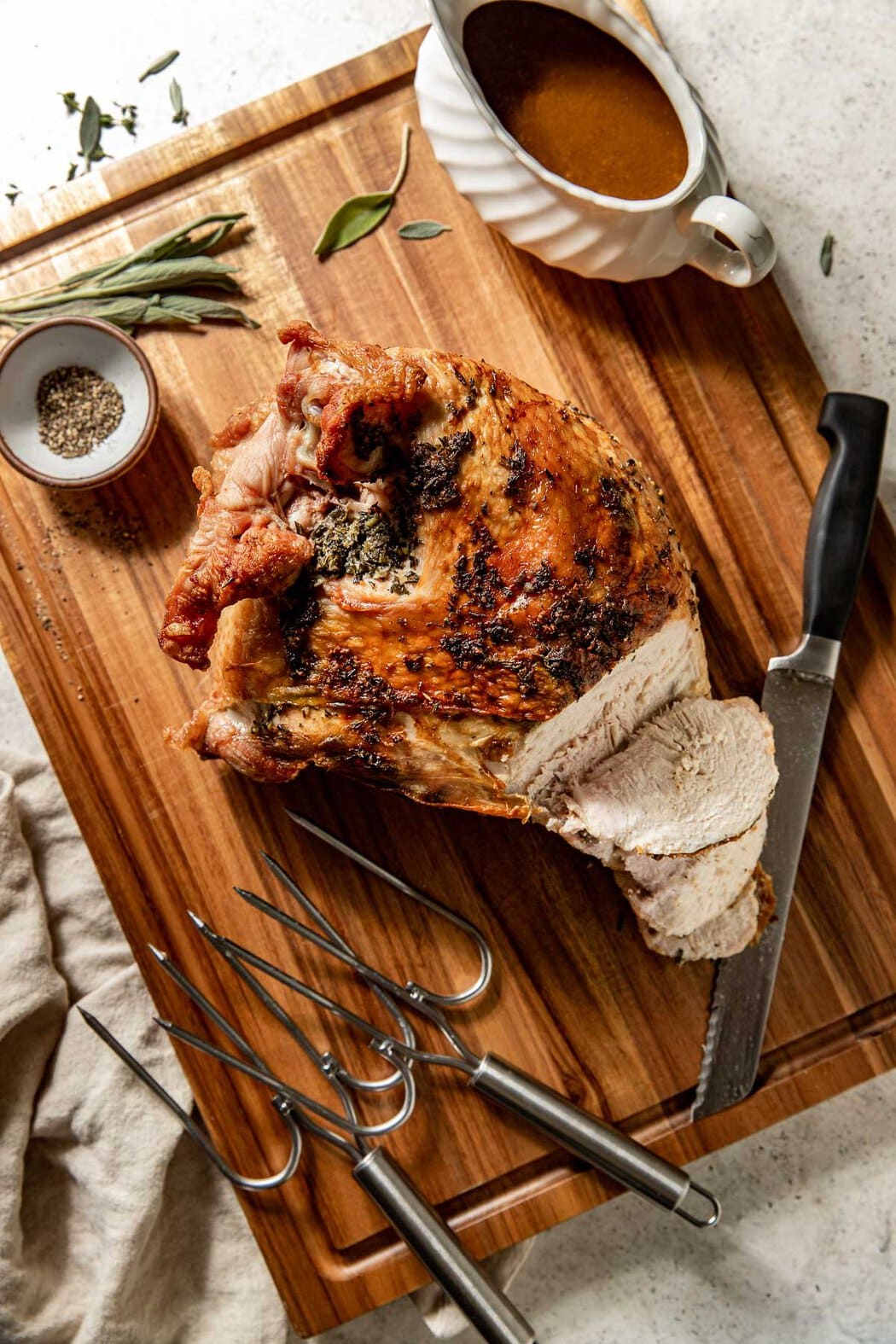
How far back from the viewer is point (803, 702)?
255cm

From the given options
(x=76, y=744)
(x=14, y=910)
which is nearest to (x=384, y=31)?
(x=76, y=744)

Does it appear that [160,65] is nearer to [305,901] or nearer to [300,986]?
[305,901]

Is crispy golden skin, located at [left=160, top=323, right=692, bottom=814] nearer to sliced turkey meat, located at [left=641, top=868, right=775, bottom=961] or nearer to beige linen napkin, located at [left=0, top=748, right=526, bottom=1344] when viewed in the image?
sliced turkey meat, located at [left=641, top=868, right=775, bottom=961]

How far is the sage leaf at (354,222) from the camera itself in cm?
259

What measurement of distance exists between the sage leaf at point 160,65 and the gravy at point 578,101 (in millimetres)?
989

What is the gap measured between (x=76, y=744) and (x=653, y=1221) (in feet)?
6.41

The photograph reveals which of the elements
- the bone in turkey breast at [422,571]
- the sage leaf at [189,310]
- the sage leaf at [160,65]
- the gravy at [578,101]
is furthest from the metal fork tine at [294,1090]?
the sage leaf at [160,65]

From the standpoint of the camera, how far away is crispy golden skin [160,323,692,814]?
199cm

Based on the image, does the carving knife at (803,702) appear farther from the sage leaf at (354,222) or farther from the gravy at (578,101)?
the sage leaf at (354,222)

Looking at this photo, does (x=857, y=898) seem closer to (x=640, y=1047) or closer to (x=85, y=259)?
(x=640, y=1047)

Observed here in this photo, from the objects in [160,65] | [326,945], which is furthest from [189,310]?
[326,945]

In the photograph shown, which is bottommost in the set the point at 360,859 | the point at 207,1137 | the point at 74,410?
the point at 207,1137

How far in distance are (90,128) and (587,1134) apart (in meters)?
2.72

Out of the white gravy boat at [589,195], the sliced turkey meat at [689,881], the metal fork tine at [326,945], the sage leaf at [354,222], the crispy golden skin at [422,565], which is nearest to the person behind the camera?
the crispy golden skin at [422,565]
